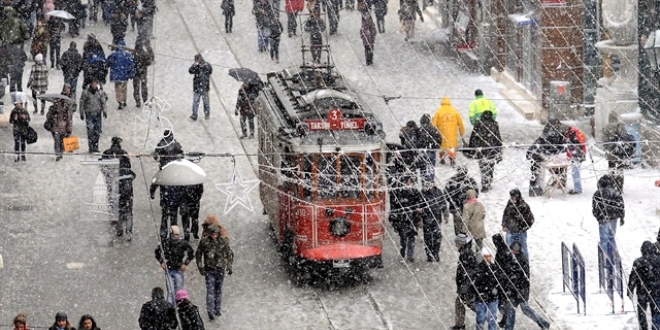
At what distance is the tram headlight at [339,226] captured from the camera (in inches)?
1066

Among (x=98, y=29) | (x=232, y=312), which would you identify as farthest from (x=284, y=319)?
(x=98, y=29)

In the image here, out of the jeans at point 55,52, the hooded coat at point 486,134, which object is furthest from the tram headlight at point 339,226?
the jeans at point 55,52

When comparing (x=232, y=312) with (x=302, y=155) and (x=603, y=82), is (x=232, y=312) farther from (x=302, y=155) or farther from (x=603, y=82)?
(x=603, y=82)

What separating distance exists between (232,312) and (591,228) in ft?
20.5

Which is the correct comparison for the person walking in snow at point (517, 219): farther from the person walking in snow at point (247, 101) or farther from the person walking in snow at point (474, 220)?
the person walking in snow at point (247, 101)

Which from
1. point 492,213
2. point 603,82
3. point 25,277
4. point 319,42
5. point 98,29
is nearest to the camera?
point 25,277

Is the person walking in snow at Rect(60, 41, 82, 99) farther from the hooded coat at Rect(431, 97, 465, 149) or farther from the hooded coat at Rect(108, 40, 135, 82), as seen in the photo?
the hooded coat at Rect(431, 97, 465, 149)

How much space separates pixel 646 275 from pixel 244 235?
26.2ft

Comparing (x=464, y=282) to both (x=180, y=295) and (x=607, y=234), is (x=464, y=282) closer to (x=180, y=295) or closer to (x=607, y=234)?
(x=607, y=234)

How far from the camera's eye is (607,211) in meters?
27.0

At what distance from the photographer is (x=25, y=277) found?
91.2 ft

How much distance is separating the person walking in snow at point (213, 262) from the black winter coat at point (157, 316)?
218 centimetres

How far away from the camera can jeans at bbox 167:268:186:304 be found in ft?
84.2

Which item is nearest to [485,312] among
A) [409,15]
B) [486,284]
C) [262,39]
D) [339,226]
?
[486,284]
